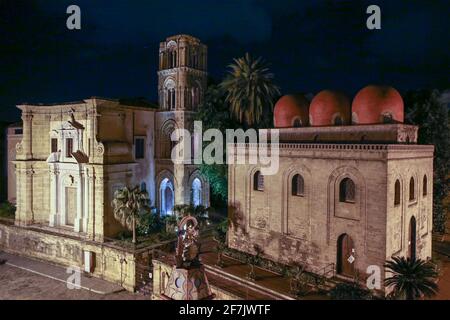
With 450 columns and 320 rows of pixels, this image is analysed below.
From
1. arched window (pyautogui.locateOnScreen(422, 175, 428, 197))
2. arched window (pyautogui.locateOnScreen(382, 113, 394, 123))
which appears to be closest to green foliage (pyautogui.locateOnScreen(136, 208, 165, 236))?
arched window (pyautogui.locateOnScreen(382, 113, 394, 123))

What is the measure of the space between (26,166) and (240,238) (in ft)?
69.8

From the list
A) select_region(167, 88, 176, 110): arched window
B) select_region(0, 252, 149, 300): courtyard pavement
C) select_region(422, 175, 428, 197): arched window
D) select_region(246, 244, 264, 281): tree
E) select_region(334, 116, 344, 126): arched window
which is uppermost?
select_region(167, 88, 176, 110): arched window

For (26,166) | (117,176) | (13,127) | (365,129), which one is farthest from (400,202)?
(13,127)

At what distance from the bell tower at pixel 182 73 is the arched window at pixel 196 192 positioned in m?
6.85

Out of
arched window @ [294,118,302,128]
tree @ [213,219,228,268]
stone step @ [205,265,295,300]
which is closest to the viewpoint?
stone step @ [205,265,295,300]

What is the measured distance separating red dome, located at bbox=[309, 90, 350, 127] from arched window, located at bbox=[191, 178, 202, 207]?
45.2 ft

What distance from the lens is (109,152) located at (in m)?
29.1

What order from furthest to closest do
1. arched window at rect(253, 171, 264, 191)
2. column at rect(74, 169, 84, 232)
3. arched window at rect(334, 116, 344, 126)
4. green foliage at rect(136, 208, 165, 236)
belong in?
column at rect(74, 169, 84, 232) → green foliage at rect(136, 208, 165, 236) → arched window at rect(253, 171, 264, 191) → arched window at rect(334, 116, 344, 126)

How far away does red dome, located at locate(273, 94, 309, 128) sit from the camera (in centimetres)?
2595

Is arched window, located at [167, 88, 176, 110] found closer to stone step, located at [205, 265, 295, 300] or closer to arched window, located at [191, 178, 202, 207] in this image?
arched window, located at [191, 178, 202, 207]

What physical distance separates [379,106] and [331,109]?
3.00 metres

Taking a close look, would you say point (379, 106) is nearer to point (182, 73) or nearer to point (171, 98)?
point (182, 73)

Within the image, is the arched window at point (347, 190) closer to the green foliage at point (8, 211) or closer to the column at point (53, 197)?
the column at point (53, 197)
